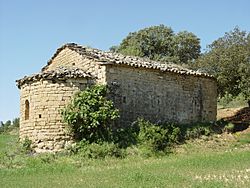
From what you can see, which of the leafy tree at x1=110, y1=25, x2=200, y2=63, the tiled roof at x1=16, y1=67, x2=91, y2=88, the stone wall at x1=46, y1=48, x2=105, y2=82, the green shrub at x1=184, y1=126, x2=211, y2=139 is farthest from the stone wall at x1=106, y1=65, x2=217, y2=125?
the leafy tree at x1=110, y1=25, x2=200, y2=63

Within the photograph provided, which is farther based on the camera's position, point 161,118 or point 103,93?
point 161,118

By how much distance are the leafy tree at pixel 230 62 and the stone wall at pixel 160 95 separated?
177cm

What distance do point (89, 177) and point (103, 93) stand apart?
758 centimetres

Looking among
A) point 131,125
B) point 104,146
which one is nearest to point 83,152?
point 104,146

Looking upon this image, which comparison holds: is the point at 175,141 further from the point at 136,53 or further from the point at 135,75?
the point at 136,53

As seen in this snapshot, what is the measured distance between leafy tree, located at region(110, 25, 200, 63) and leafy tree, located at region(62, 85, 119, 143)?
90.8ft

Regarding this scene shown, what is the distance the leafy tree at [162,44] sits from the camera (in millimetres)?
49875

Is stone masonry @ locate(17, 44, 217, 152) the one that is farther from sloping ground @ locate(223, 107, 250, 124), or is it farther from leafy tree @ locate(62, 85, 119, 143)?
sloping ground @ locate(223, 107, 250, 124)

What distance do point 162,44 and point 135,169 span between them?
3673cm

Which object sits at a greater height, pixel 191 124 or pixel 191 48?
pixel 191 48

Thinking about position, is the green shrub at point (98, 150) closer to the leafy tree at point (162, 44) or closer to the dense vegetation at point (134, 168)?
the dense vegetation at point (134, 168)

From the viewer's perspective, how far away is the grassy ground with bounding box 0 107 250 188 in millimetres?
12009

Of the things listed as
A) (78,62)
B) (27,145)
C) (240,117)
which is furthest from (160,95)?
(240,117)

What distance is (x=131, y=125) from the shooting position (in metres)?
22.1
